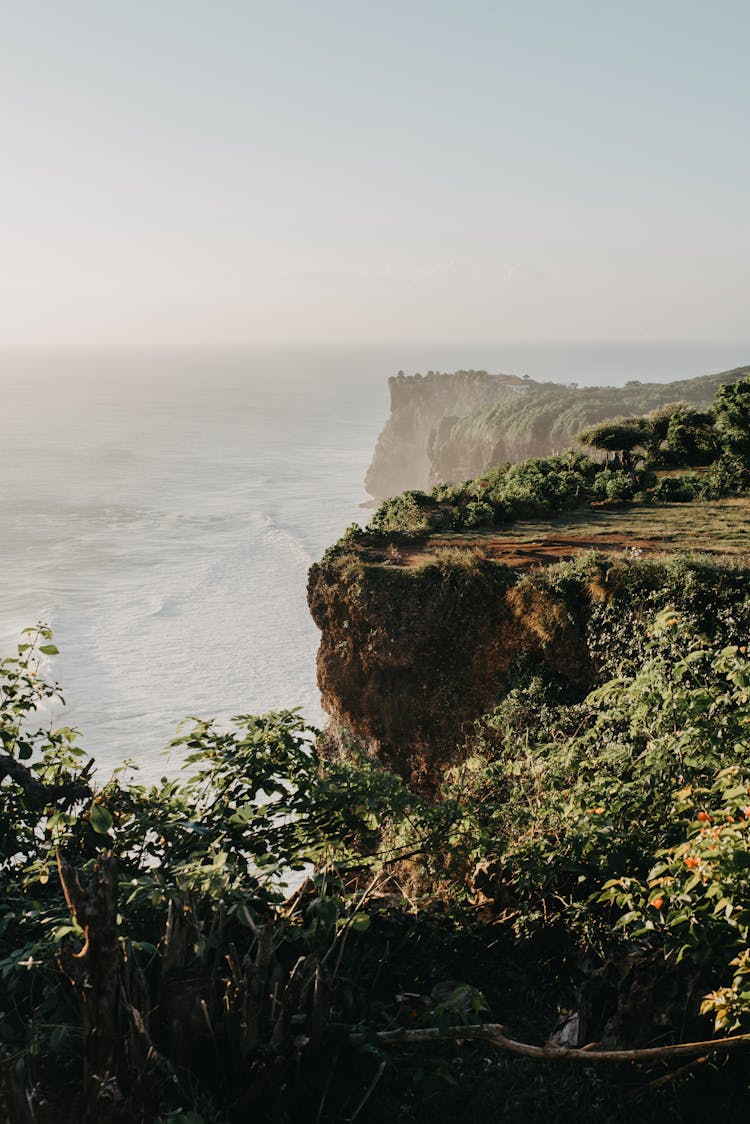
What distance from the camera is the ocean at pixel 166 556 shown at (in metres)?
29.0

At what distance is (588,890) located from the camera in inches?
206

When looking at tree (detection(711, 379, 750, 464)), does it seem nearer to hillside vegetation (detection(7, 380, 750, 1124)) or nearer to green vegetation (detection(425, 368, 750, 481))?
hillside vegetation (detection(7, 380, 750, 1124))

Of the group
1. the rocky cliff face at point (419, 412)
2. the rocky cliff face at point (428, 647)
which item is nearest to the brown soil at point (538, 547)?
the rocky cliff face at point (428, 647)

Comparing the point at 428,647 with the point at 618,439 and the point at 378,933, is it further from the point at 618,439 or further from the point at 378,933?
the point at 618,439

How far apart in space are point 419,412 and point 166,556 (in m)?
47.7

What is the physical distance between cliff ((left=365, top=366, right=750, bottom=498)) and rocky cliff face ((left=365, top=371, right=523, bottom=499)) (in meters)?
0.11

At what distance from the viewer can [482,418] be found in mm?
76250

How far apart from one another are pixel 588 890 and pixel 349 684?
7.92m

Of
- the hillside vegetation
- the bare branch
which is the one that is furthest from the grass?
the bare branch

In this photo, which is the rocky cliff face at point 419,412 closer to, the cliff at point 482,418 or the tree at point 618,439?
the cliff at point 482,418

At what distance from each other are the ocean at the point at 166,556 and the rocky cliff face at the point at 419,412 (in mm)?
4810

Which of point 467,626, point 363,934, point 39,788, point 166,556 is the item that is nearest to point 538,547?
point 467,626

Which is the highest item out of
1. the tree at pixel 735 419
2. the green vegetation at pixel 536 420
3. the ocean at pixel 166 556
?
the green vegetation at pixel 536 420

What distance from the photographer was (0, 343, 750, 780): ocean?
95.0ft
